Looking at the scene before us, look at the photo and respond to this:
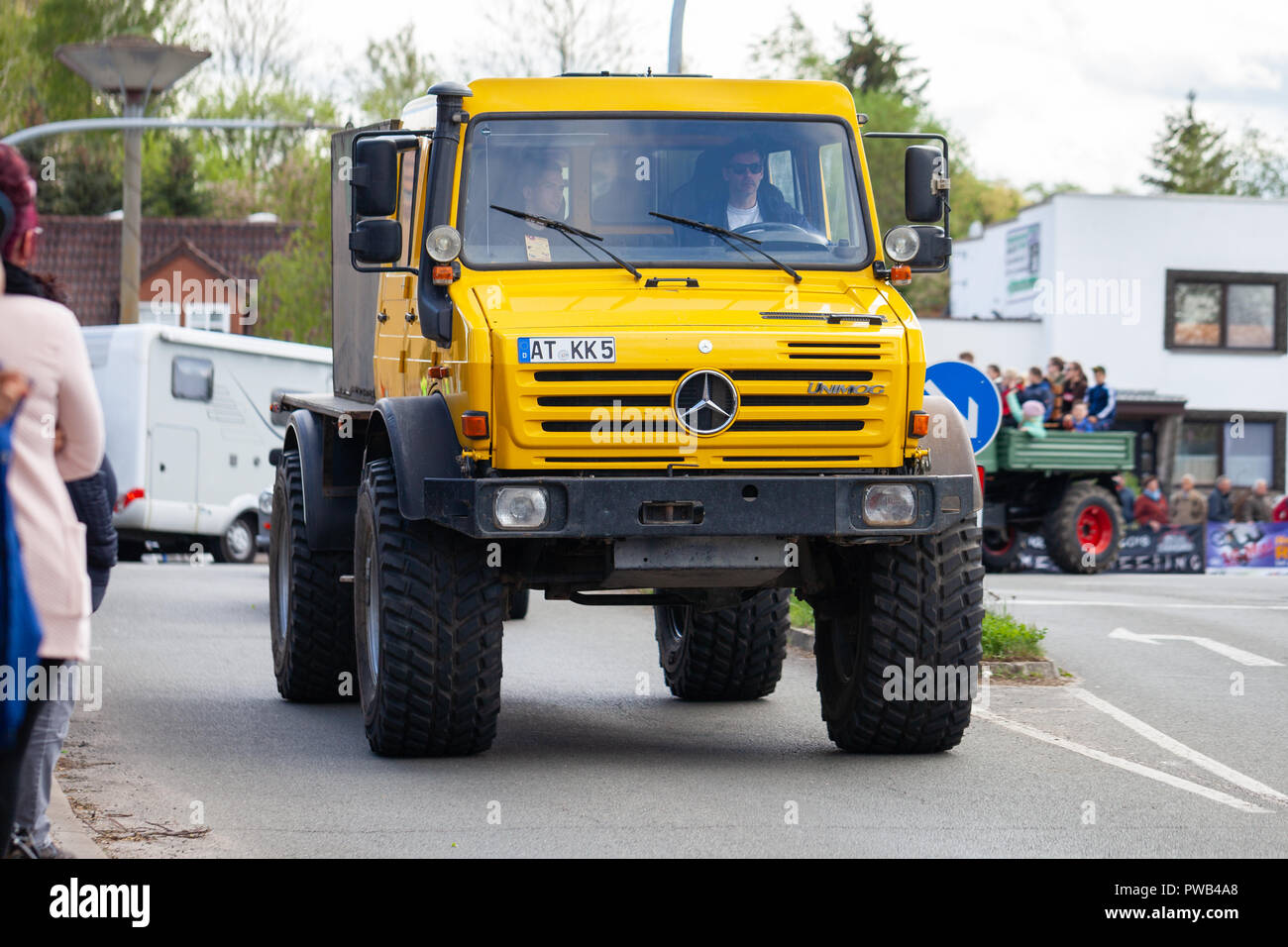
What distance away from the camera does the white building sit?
42656 mm

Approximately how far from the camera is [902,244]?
982cm

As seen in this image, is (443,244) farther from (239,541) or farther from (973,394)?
(239,541)

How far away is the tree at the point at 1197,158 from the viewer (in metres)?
76.6

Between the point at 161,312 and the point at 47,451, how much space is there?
60980mm

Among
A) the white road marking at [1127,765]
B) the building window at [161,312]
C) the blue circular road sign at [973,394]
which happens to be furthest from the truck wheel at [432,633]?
Result: the building window at [161,312]

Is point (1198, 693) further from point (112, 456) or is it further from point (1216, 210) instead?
point (1216, 210)

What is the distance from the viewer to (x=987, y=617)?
14766 mm

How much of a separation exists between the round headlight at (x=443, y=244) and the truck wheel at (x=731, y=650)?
9.96 ft

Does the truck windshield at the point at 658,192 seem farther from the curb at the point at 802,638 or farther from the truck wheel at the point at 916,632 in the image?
the curb at the point at 802,638

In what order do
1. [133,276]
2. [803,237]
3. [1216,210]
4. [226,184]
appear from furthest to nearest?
[226,184]
[1216,210]
[133,276]
[803,237]

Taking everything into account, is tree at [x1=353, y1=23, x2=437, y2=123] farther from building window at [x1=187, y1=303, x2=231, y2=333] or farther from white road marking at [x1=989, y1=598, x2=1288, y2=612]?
white road marking at [x1=989, y1=598, x2=1288, y2=612]

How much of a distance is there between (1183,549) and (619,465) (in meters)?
21.0

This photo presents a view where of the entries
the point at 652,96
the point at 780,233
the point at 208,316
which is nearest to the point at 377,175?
the point at 652,96

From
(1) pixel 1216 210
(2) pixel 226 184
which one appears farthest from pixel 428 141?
(2) pixel 226 184
